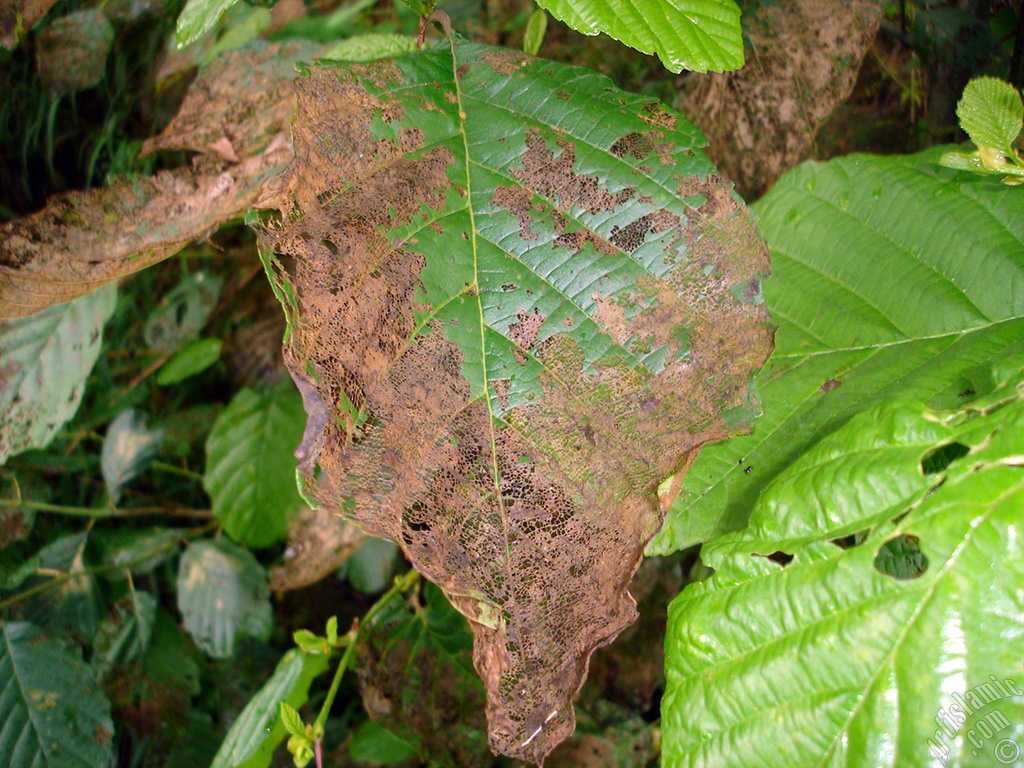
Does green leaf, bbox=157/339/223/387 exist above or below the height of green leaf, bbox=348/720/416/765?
above

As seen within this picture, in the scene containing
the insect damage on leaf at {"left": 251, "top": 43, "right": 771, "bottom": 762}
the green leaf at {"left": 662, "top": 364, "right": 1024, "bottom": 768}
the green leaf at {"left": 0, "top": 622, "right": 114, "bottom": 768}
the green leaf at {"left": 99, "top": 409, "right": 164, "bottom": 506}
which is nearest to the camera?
the green leaf at {"left": 662, "top": 364, "right": 1024, "bottom": 768}

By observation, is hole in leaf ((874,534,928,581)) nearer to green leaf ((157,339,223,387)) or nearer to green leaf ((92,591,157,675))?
green leaf ((157,339,223,387))

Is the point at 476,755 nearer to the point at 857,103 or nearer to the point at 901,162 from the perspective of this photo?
the point at 901,162

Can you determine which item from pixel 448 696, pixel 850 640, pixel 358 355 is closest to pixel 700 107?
pixel 358 355

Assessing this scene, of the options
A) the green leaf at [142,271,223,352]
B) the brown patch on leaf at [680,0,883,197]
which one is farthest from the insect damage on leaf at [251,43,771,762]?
the green leaf at [142,271,223,352]

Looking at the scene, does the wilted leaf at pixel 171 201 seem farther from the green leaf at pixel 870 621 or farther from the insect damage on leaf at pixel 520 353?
the green leaf at pixel 870 621

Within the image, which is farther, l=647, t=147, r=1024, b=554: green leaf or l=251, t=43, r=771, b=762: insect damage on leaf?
l=647, t=147, r=1024, b=554: green leaf

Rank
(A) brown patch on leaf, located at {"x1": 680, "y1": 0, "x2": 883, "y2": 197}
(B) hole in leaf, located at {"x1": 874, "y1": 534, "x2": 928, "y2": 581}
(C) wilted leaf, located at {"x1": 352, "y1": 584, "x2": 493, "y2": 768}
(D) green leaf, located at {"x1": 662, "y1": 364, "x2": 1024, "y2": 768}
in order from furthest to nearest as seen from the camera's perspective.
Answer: (C) wilted leaf, located at {"x1": 352, "y1": 584, "x2": 493, "y2": 768}
(A) brown patch on leaf, located at {"x1": 680, "y1": 0, "x2": 883, "y2": 197}
(B) hole in leaf, located at {"x1": 874, "y1": 534, "x2": 928, "y2": 581}
(D) green leaf, located at {"x1": 662, "y1": 364, "x2": 1024, "y2": 768}

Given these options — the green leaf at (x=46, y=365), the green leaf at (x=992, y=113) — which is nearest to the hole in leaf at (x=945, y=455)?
the green leaf at (x=992, y=113)
